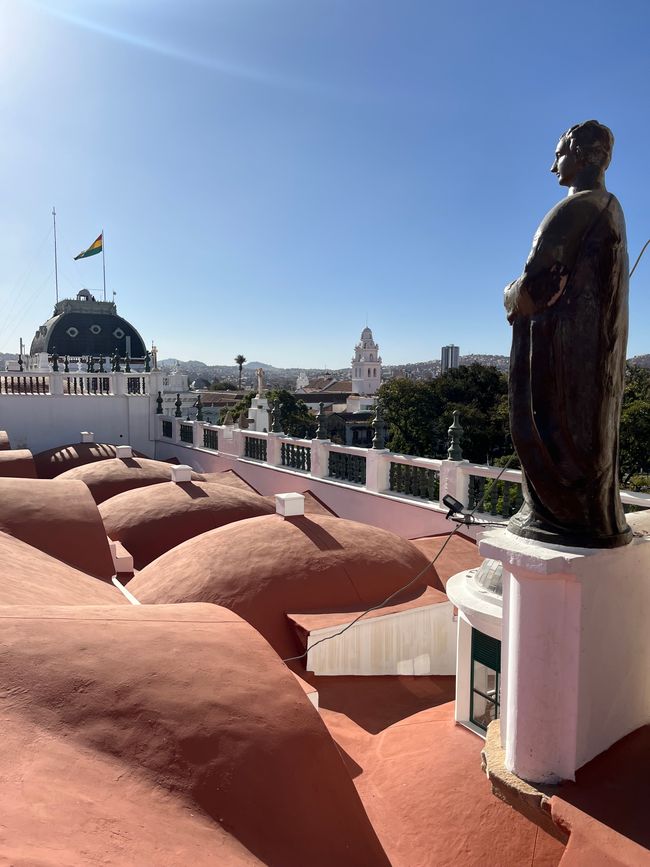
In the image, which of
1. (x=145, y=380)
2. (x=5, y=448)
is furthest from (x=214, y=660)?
(x=145, y=380)

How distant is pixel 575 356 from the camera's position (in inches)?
133

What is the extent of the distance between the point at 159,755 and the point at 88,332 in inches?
2367

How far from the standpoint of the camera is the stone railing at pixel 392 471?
→ 31.2 ft

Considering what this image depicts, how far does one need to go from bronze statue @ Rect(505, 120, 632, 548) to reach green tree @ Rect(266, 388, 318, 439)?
40257mm

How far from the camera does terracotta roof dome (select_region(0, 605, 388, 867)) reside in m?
2.20

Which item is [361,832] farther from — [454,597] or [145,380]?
[145,380]

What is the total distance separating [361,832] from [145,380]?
20.6 m

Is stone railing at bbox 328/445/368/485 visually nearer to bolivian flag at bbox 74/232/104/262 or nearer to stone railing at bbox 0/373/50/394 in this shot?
stone railing at bbox 0/373/50/394

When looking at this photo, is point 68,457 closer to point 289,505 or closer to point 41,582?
point 289,505

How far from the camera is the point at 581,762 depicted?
3.43 metres

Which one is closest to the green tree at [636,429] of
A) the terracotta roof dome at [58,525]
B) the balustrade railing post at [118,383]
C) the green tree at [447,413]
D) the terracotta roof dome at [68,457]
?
the green tree at [447,413]

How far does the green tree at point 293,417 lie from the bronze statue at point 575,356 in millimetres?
40257

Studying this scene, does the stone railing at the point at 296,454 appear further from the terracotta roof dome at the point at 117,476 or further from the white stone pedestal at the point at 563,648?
the white stone pedestal at the point at 563,648

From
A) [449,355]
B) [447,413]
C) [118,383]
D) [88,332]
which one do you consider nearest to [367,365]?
[449,355]
